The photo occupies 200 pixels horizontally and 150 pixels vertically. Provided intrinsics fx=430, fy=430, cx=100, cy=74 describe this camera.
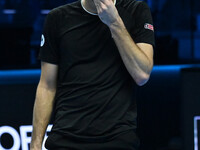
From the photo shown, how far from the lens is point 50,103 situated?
77.0 inches

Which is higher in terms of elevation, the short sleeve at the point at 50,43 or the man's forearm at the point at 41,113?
the short sleeve at the point at 50,43

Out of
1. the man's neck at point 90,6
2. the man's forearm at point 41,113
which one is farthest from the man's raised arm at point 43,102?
the man's neck at point 90,6

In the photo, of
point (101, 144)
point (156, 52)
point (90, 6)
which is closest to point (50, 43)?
point (90, 6)

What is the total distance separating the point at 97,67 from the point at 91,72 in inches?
1.3

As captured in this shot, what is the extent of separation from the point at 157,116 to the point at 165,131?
889mm

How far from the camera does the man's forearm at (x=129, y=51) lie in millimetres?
1681

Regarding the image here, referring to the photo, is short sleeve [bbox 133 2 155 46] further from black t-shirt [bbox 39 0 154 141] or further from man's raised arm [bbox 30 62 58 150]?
man's raised arm [bbox 30 62 58 150]

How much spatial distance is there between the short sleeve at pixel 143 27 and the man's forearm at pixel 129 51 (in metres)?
0.12

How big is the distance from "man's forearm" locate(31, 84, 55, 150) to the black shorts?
139 millimetres

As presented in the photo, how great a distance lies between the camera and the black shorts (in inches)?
68.4

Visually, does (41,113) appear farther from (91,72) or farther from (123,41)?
(123,41)

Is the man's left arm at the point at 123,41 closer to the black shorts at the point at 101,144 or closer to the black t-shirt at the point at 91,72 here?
the black t-shirt at the point at 91,72

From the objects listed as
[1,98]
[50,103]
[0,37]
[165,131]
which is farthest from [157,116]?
[0,37]

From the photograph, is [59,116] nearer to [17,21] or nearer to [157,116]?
[157,116]
